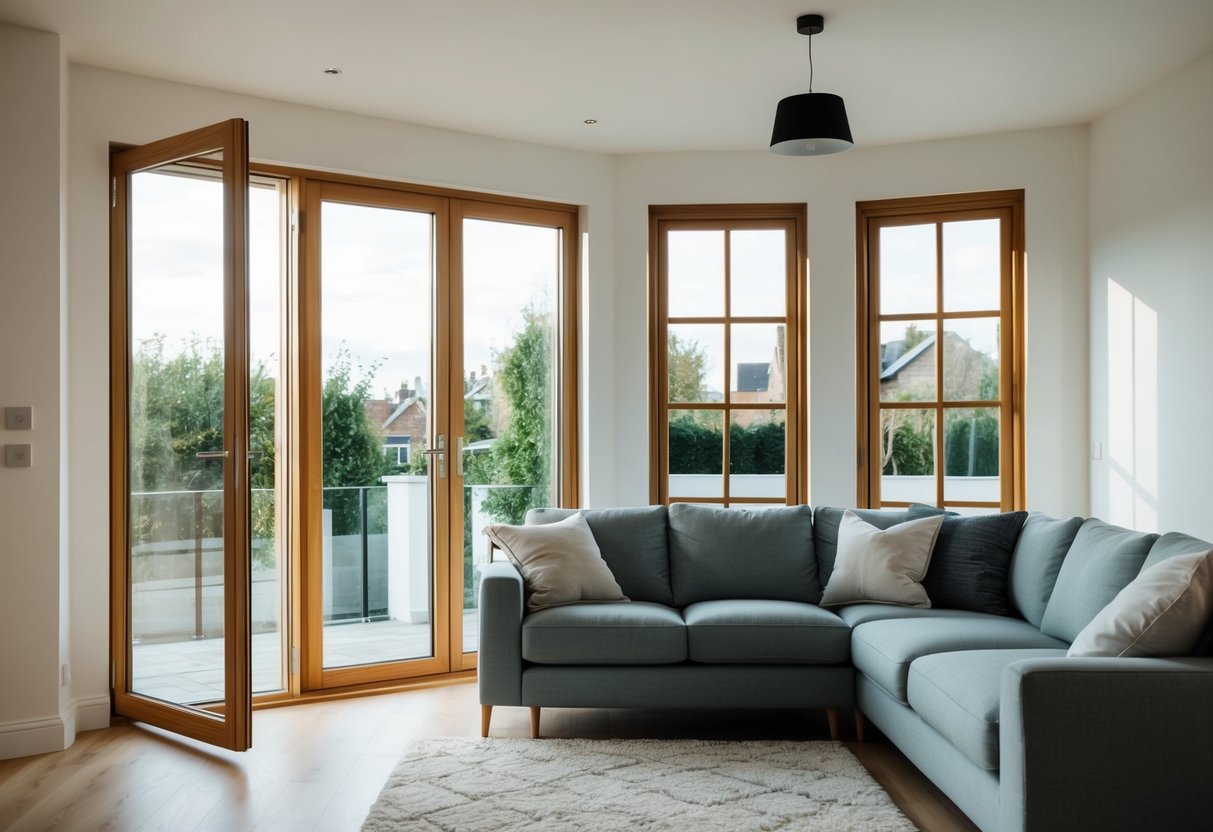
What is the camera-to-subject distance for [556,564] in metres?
4.04

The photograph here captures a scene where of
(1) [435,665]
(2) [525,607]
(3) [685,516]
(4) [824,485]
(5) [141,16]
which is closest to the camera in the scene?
(5) [141,16]

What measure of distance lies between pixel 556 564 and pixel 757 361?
205cm

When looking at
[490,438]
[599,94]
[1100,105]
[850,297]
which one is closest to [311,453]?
[490,438]

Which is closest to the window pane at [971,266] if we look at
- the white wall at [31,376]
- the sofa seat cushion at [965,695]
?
the sofa seat cushion at [965,695]

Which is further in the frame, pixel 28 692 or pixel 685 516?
pixel 685 516

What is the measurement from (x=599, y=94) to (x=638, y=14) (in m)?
0.92

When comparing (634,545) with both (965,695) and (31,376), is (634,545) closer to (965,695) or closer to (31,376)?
(965,695)

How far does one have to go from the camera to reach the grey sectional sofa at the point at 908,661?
7.88ft

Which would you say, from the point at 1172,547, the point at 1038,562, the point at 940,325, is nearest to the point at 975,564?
the point at 1038,562

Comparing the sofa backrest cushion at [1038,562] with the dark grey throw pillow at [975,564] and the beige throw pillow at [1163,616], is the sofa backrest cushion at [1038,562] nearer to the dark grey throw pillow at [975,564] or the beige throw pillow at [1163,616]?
the dark grey throw pillow at [975,564]

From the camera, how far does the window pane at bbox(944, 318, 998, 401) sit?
208 inches

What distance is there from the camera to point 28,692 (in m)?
3.73

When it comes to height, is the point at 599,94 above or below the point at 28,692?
above

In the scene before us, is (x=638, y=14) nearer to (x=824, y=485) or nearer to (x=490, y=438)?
(x=490, y=438)
